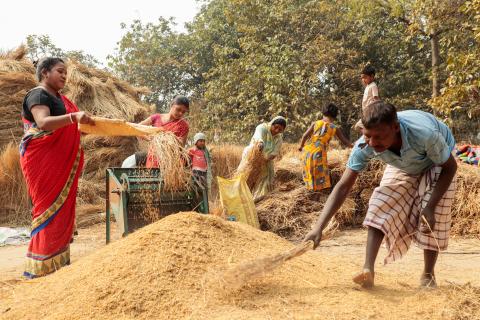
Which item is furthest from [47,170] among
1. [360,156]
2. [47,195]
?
[360,156]

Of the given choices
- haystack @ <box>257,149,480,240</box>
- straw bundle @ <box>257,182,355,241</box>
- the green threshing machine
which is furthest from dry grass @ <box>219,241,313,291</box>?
haystack @ <box>257,149,480,240</box>

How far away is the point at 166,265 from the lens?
248 centimetres

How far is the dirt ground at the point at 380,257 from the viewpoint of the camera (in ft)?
10.8

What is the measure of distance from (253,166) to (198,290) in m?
3.95

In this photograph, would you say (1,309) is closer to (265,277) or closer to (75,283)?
(75,283)

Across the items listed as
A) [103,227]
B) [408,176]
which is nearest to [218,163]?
[103,227]

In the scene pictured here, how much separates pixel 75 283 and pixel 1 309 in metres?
0.45

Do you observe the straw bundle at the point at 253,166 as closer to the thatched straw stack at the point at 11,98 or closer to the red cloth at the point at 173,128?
the red cloth at the point at 173,128

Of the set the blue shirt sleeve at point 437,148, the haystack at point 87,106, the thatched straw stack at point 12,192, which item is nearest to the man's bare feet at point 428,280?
the blue shirt sleeve at point 437,148

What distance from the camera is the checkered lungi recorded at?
106 inches

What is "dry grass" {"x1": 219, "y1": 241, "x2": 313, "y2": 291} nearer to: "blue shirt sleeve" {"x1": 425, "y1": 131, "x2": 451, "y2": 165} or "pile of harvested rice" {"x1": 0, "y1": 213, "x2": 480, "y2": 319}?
"pile of harvested rice" {"x1": 0, "y1": 213, "x2": 480, "y2": 319}

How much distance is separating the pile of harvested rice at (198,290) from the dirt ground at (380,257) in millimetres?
389

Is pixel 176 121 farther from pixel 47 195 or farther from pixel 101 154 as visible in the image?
pixel 101 154

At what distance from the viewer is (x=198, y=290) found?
234 cm
